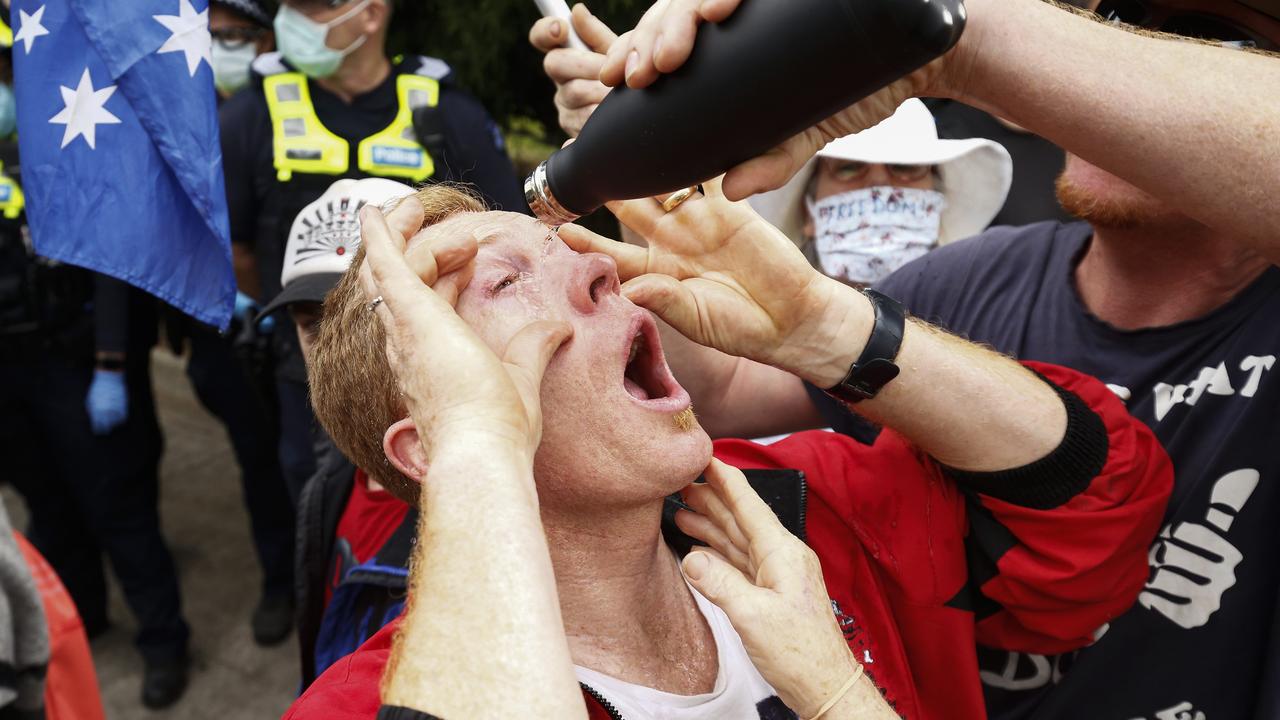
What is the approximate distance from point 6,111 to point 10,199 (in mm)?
494

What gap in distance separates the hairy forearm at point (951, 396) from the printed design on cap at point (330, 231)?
1.65 metres

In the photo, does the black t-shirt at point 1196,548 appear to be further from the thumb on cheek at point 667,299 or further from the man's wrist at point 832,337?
the thumb on cheek at point 667,299

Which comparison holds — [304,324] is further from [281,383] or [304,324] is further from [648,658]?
[648,658]

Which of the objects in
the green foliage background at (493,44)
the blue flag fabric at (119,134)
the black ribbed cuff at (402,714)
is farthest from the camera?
the green foliage background at (493,44)

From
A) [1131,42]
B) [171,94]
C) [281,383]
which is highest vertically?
[1131,42]

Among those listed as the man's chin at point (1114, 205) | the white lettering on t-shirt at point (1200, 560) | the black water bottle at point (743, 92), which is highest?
the black water bottle at point (743, 92)

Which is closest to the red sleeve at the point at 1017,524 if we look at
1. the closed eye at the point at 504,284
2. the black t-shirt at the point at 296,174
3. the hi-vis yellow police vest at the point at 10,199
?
the closed eye at the point at 504,284

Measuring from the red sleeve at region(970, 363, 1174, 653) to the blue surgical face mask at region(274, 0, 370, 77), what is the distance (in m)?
3.28

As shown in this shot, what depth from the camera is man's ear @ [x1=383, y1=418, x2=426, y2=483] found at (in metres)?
1.51

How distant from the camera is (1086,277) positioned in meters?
2.29

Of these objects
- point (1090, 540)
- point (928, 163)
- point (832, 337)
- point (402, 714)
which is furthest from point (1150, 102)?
point (928, 163)

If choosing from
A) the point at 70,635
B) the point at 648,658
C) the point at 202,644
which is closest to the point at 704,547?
the point at 648,658

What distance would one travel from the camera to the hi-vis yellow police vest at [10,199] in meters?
4.16

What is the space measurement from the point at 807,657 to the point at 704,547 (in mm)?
511
